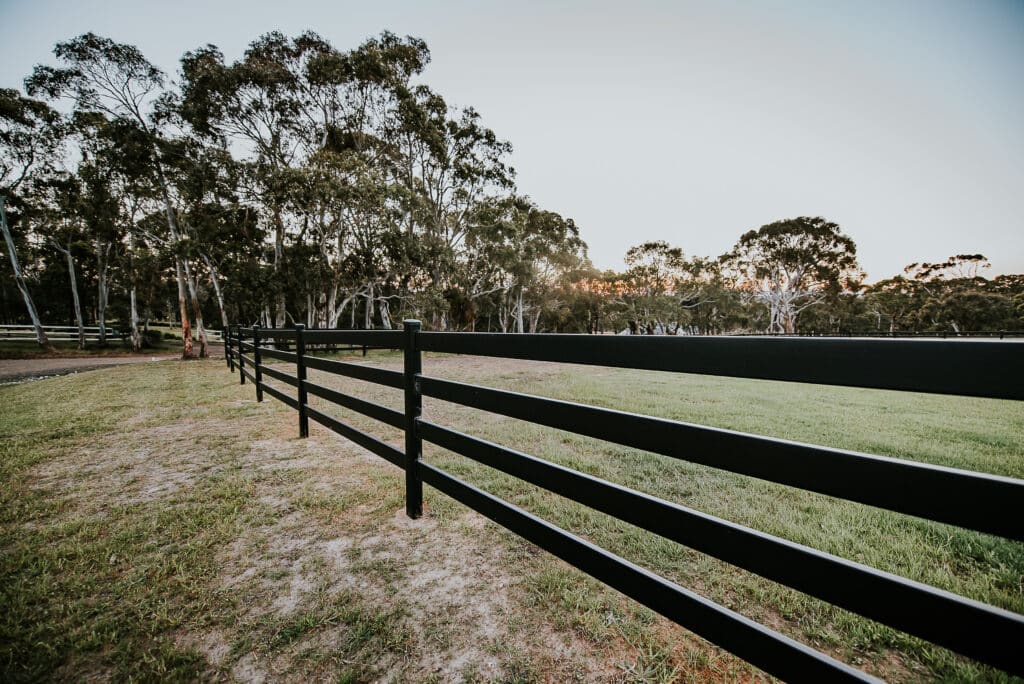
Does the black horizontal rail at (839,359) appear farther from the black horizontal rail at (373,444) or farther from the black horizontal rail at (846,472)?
the black horizontal rail at (373,444)

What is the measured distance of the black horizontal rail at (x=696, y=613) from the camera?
1.05 metres

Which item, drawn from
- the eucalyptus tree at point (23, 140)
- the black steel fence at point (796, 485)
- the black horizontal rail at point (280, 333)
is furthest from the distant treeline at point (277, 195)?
the black steel fence at point (796, 485)

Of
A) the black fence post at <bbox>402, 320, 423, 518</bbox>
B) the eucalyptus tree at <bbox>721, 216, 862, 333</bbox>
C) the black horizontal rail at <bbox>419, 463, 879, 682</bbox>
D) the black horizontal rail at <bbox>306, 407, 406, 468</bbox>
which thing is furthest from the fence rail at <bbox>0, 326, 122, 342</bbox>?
the eucalyptus tree at <bbox>721, 216, 862, 333</bbox>

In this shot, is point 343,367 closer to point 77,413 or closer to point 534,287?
point 77,413

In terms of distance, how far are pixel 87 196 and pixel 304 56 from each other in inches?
505

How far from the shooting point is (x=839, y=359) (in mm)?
1057

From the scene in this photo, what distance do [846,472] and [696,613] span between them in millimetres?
727

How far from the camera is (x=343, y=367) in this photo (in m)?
3.51

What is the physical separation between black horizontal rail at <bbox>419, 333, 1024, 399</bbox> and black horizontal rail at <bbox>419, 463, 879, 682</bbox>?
75 centimetres

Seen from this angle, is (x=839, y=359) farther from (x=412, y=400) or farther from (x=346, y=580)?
(x=346, y=580)

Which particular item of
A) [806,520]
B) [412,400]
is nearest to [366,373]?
[412,400]

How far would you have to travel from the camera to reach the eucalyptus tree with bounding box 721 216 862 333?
3000cm

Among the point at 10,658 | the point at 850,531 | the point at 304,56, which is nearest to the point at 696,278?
the point at 304,56

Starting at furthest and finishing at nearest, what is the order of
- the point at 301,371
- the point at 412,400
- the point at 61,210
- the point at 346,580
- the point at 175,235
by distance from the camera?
the point at 61,210 → the point at 175,235 → the point at 301,371 → the point at 412,400 → the point at 346,580
